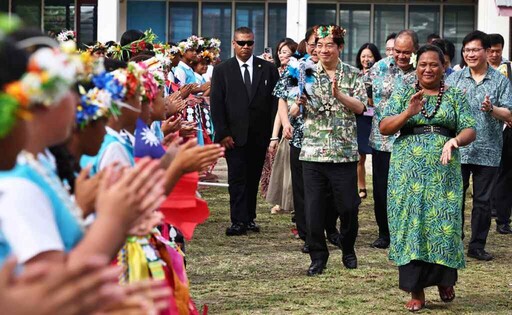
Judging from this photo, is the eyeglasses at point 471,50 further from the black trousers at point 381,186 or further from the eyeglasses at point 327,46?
the eyeglasses at point 327,46

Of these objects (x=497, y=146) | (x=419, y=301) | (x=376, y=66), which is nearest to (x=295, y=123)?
(x=376, y=66)

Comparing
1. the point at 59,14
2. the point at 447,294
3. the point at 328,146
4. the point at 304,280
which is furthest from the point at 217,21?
the point at 447,294

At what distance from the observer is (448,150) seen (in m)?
8.02

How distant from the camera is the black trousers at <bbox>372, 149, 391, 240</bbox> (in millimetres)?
11320

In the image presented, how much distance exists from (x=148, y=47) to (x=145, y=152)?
453 cm

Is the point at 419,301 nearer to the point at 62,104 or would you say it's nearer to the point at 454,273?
the point at 454,273

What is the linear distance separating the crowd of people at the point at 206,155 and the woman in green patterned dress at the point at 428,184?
10 mm

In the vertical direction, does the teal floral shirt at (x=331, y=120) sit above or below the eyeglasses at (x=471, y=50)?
below

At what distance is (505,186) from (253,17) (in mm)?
16670

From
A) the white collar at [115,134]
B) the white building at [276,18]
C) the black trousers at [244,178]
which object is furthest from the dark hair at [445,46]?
the white building at [276,18]

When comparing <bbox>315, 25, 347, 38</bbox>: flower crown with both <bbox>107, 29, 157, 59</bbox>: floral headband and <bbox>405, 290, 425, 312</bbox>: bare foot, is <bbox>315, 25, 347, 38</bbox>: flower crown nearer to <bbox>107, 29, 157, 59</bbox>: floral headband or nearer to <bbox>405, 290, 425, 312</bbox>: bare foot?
<bbox>107, 29, 157, 59</bbox>: floral headband

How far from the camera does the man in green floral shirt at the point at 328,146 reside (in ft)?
31.9

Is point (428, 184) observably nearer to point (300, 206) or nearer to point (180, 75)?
point (300, 206)

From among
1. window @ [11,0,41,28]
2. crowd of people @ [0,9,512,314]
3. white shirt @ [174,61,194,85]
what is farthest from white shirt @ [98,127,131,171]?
window @ [11,0,41,28]
